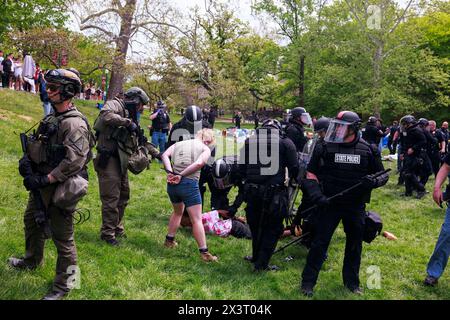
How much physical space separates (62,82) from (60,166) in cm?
80

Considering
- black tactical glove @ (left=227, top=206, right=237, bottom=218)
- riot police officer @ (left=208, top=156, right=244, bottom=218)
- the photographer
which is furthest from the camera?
black tactical glove @ (left=227, top=206, right=237, bottom=218)

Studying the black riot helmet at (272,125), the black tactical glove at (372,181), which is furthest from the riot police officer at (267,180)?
the black tactical glove at (372,181)

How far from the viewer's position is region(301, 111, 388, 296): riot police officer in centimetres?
462

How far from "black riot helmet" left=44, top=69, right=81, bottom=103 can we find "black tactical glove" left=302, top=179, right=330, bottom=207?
8.78 ft

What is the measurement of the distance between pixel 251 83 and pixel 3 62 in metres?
27.5

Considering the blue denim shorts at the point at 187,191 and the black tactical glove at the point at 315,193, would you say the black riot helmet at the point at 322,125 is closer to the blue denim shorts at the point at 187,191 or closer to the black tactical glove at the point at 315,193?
the black tactical glove at the point at 315,193

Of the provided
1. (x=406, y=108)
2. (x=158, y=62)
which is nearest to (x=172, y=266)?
(x=158, y=62)

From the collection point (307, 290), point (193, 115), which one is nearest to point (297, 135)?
point (193, 115)

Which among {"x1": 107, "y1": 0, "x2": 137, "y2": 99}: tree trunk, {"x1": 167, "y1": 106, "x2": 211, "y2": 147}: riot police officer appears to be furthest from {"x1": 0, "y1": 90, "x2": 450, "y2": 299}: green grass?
{"x1": 107, "y1": 0, "x2": 137, "y2": 99}: tree trunk

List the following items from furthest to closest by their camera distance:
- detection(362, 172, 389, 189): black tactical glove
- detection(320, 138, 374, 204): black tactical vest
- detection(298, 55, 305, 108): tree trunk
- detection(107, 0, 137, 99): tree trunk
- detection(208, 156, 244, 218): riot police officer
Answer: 1. detection(298, 55, 305, 108): tree trunk
2. detection(107, 0, 137, 99): tree trunk
3. detection(208, 156, 244, 218): riot police officer
4. detection(320, 138, 374, 204): black tactical vest
5. detection(362, 172, 389, 189): black tactical glove

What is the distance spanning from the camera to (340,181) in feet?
15.3

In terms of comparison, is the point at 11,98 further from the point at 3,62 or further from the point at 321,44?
the point at 321,44

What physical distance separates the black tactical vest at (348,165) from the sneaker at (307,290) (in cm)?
104

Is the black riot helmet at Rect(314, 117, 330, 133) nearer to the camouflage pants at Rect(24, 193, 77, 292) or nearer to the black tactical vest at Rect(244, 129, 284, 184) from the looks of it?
the black tactical vest at Rect(244, 129, 284, 184)
